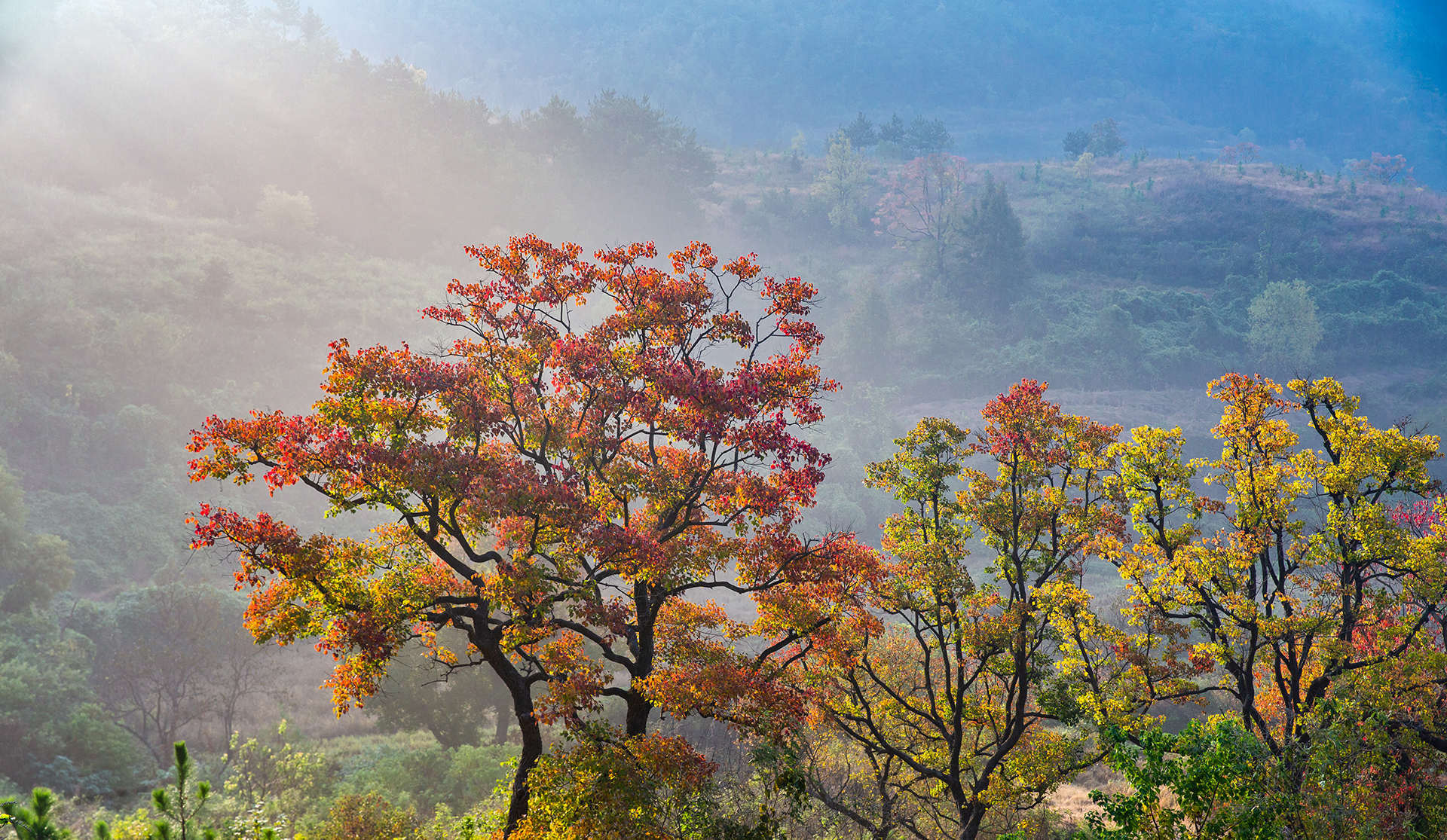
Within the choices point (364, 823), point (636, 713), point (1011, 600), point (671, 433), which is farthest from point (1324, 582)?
point (364, 823)

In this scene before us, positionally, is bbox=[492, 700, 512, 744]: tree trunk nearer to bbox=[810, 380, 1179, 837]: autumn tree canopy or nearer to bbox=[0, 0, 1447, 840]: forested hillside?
bbox=[0, 0, 1447, 840]: forested hillside

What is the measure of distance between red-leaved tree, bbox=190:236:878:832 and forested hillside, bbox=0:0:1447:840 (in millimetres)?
105

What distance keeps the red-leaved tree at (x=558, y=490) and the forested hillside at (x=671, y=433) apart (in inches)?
4.1

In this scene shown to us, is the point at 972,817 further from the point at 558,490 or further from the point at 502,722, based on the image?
the point at 502,722

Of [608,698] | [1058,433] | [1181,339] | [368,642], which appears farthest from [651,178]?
[368,642]

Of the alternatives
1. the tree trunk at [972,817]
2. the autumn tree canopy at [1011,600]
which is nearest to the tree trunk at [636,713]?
the autumn tree canopy at [1011,600]

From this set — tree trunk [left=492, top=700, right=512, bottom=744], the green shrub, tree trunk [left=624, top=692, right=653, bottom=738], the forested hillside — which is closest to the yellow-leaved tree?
the forested hillside

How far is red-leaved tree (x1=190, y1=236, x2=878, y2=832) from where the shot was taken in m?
10.5

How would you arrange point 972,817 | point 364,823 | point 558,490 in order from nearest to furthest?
point 558,490
point 364,823
point 972,817

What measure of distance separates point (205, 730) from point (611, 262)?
29.2 metres

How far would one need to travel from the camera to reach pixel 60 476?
143 ft

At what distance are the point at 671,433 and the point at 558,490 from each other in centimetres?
232

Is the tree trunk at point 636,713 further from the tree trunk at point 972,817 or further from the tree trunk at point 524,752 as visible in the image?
the tree trunk at point 972,817

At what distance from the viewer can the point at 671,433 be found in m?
12.9
